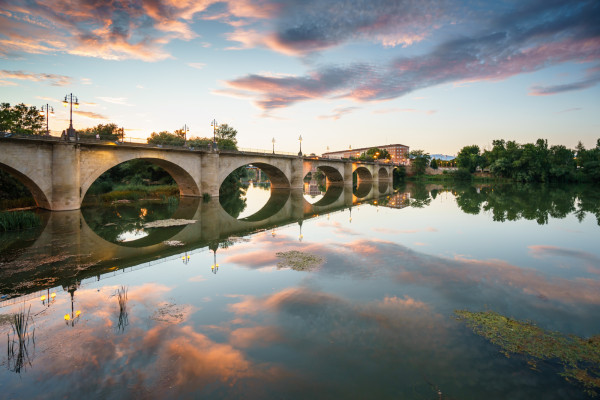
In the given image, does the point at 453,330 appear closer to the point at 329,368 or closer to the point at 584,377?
the point at 584,377

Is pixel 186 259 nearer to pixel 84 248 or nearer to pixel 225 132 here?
pixel 84 248

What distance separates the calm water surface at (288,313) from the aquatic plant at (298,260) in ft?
0.40

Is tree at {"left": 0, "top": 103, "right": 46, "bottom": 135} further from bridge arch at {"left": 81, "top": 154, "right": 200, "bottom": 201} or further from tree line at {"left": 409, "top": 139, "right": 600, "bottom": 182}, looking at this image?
tree line at {"left": 409, "top": 139, "right": 600, "bottom": 182}

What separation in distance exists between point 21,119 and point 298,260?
44.5 m

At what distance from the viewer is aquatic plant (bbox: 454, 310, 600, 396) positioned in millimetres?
5289

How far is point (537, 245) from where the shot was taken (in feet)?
48.2

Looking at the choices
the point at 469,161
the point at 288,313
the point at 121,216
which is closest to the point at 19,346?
the point at 288,313

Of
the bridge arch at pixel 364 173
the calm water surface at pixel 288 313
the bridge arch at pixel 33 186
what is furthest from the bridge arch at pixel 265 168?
the bridge arch at pixel 364 173

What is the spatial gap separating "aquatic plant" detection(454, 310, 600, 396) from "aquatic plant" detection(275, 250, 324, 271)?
5.38m

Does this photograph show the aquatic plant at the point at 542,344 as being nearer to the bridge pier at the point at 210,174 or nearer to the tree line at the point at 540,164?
the bridge pier at the point at 210,174

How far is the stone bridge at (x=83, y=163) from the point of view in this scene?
21938mm

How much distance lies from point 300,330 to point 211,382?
2247 mm

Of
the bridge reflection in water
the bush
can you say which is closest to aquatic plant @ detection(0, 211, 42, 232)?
the bridge reflection in water

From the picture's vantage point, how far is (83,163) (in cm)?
2553
